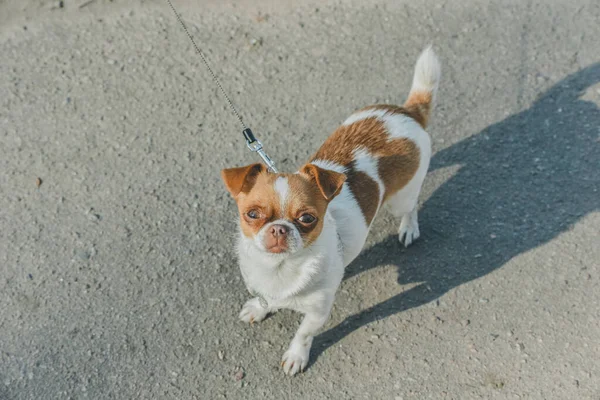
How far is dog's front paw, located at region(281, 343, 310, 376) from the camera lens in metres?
3.29

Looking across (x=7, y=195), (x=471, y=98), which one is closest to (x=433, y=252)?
(x=471, y=98)

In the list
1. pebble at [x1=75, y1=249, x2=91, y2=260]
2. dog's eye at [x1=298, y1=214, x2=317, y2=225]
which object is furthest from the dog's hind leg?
pebble at [x1=75, y1=249, x2=91, y2=260]

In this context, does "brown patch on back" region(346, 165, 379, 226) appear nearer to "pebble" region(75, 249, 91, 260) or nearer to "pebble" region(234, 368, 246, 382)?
"pebble" region(234, 368, 246, 382)

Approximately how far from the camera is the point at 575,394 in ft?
10.6

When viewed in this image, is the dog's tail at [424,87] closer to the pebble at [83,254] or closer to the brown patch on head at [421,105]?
the brown patch on head at [421,105]

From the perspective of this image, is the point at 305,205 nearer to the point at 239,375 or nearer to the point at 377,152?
the point at 377,152

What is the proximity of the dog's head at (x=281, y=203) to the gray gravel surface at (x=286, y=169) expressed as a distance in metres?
1.09

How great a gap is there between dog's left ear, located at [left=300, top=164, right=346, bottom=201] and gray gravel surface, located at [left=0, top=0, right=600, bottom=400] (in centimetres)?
118

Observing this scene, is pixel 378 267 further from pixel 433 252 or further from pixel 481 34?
pixel 481 34

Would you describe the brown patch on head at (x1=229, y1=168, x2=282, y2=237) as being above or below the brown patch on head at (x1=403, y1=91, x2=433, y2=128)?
above

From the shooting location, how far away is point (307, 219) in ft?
8.56

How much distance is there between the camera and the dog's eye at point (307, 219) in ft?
8.52

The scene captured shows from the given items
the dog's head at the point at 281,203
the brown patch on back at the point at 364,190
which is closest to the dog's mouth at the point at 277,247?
the dog's head at the point at 281,203

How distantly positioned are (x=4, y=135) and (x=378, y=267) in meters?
2.89
